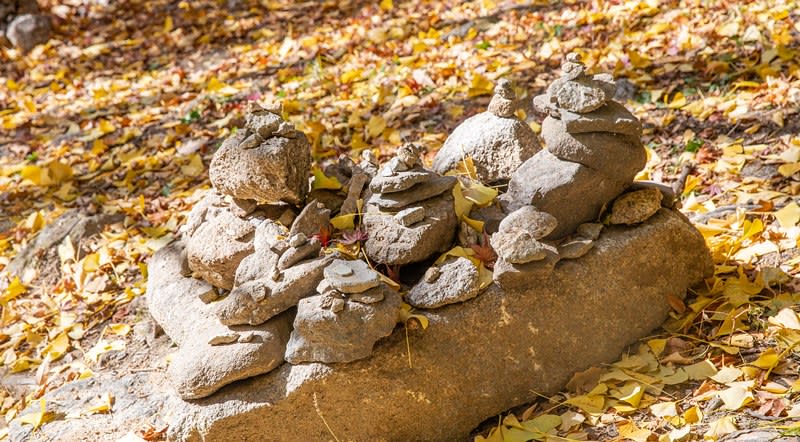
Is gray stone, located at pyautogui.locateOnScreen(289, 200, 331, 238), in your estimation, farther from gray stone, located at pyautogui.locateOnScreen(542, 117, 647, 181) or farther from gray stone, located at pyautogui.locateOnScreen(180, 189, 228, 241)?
gray stone, located at pyautogui.locateOnScreen(542, 117, 647, 181)

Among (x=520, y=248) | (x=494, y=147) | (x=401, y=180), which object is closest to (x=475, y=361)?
(x=520, y=248)

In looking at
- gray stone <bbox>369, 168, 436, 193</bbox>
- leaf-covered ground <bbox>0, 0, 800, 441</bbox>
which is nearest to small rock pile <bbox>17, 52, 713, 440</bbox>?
gray stone <bbox>369, 168, 436, 193</bbox>

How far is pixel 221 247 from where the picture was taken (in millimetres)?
2727

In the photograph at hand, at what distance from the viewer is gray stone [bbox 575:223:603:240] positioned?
259 cm

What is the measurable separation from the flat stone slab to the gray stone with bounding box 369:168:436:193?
0.40 meters

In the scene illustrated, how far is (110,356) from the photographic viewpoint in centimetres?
333

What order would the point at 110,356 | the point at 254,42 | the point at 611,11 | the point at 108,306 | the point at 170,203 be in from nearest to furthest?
the point at 110,356
the point at 108,306
the point at 170,203
the point at 611,11
the point at 254,42

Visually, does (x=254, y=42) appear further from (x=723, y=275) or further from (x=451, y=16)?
(x=723, y=275)

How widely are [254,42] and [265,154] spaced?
4360 mm

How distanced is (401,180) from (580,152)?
0.57 m

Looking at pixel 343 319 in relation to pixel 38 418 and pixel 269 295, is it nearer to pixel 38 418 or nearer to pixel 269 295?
Answer: pixel 269 295

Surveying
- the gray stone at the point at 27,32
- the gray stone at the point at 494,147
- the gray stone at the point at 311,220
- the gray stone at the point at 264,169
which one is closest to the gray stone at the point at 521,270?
the gray stone at the point at 494,147

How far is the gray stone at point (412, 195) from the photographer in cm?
254

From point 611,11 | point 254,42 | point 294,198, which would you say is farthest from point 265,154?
point 254,42
